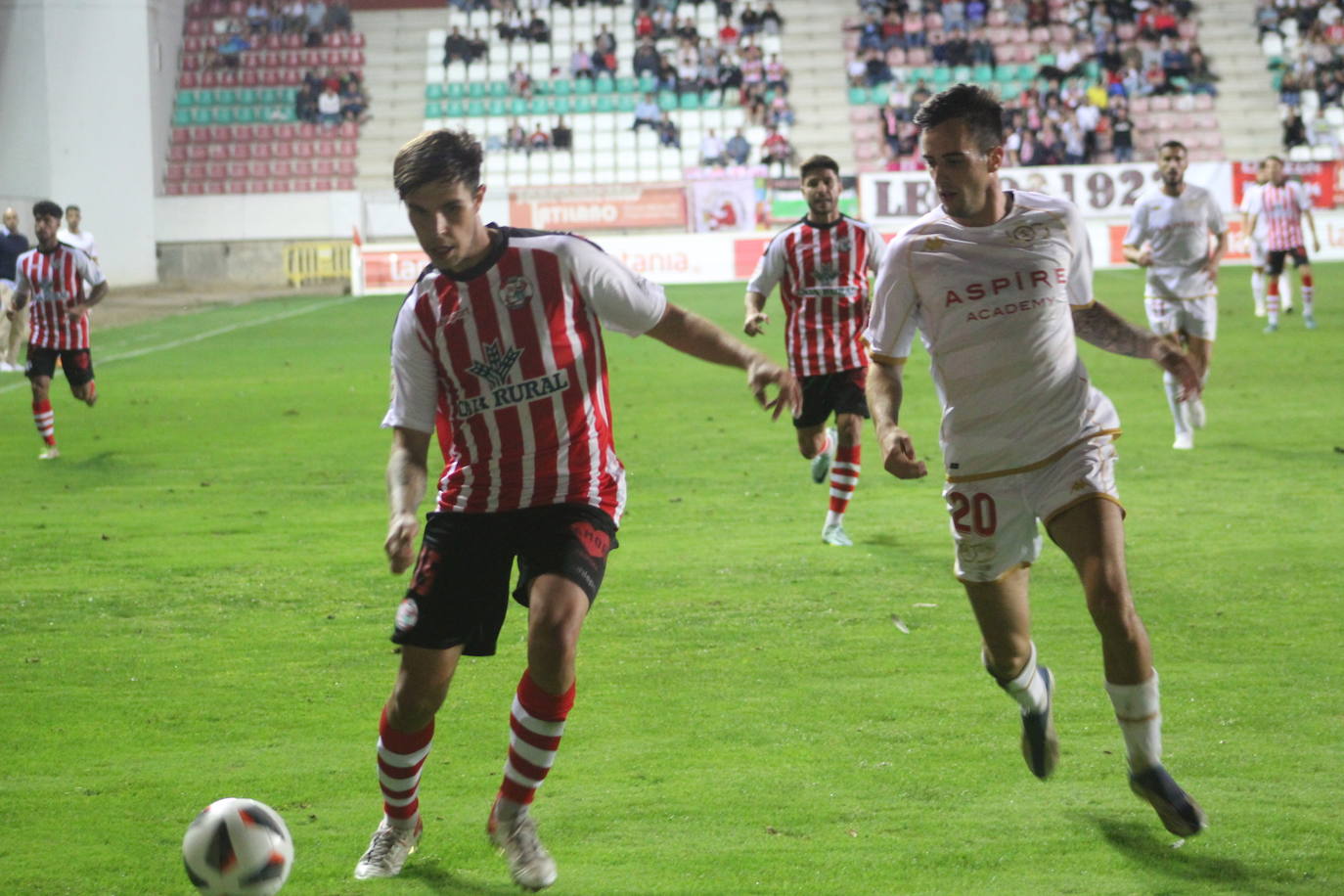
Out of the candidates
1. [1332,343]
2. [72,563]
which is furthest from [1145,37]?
[72,563]

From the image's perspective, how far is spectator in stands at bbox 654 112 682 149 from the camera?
38500mm

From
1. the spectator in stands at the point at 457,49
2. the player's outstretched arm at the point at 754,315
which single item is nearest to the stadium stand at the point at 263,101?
the spectator in stands at the point at 457,49

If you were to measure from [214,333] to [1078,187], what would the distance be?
18474mm

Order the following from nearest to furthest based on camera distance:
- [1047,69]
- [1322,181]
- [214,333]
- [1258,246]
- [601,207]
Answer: [1258,246]
[214,333]
[1322,181]
[601,207]
[1047,69]

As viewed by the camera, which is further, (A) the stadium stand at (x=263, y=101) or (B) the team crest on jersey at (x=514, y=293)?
(A) the stadium stand at (x=263, y=101)

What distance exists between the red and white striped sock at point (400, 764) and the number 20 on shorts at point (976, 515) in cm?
173

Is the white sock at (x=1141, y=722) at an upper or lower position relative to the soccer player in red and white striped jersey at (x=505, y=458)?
lower

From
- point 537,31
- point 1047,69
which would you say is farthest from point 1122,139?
point 537,31

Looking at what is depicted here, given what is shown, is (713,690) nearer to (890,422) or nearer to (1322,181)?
(890,422)

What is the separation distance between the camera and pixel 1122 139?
35906 millimetres

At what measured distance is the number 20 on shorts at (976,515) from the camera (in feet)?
15.9

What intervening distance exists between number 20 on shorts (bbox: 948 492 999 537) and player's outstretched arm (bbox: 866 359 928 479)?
0.53 feet

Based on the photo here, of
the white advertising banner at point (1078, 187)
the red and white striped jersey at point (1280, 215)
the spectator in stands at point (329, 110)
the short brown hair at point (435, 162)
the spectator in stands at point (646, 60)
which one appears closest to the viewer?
the short brown hair at point (435, 162)

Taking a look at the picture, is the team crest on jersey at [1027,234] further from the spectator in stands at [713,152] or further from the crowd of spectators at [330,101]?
the crowd of spectators at [330,101]
